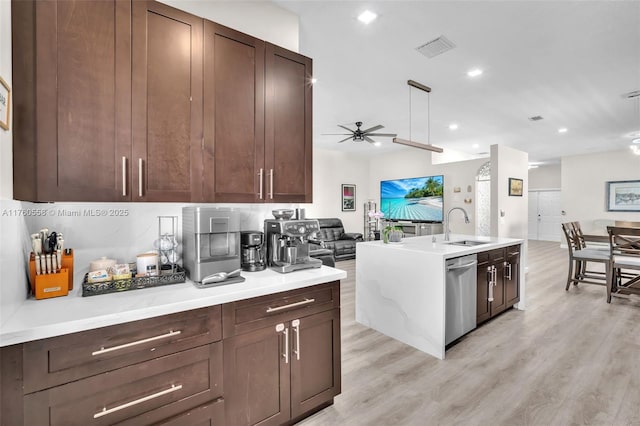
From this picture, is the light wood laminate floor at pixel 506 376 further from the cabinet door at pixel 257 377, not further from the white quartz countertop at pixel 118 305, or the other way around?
the white quartz countertop at pixel 118 305

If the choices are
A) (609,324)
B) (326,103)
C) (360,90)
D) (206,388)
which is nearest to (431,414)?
(206,388)

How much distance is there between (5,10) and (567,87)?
5569 mm

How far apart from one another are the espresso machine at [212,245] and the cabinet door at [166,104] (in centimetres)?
17

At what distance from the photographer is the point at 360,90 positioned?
14.1 ft

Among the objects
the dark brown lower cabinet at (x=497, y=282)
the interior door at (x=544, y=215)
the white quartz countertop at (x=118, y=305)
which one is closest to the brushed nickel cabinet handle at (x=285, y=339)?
the white quartz countertop at (x=118, y=305)

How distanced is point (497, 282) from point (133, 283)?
3553 mm

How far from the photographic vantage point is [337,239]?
783 centimetres

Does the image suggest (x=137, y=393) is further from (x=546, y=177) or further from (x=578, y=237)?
(x=546, y=177)

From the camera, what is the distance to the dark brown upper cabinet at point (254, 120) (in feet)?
5.88

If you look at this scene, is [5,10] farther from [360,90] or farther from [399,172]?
[399,172]

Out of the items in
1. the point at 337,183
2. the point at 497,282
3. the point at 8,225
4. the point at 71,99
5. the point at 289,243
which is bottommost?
the point at 497,282

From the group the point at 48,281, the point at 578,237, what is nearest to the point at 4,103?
the point at 48,281

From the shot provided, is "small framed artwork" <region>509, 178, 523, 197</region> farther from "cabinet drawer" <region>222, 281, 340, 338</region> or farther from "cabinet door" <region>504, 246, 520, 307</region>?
"cabinet drawer" <region>222, 281, 340, 338</region>

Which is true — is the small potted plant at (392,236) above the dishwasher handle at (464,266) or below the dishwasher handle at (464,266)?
above
